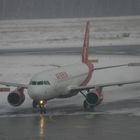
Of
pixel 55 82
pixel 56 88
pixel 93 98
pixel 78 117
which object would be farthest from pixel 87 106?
pixel 78 117

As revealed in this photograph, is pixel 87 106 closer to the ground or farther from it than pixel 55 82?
closer to the ground

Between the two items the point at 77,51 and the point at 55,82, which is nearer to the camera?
the point at 55,82

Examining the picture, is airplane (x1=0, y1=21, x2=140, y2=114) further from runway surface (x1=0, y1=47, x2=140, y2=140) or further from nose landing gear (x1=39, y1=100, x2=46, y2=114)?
runway surface (x1=0, y1=47, x2=140, y2=140)

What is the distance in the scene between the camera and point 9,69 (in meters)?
71.0

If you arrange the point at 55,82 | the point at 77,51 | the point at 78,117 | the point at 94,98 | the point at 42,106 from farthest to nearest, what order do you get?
the point at 77,51 < the point at 94,98 < the point at 55,82 < the point at 42,106 < the point at 78,117

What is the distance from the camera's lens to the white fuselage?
44.7 meters

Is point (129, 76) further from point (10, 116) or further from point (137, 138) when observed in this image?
point (137, 138)

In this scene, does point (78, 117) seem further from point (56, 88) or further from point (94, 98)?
point (56, 88)

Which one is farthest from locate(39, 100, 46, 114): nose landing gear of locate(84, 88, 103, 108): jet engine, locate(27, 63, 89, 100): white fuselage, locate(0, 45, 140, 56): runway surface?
locate(0, 45, 140, 56): runway surface

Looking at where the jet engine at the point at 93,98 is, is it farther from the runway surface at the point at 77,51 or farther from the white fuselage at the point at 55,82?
the runway surface at the point at 77,51

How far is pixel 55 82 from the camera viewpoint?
45969mm

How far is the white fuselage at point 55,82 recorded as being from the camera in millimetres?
44656

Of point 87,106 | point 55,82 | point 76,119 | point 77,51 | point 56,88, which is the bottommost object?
point 76,119

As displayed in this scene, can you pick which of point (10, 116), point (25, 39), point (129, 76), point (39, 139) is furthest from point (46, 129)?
point (25, 39)
